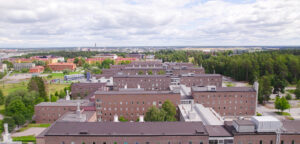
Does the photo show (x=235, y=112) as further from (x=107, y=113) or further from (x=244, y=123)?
(x=107, y=113)

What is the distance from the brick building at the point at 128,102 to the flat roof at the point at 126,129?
16.7 meters

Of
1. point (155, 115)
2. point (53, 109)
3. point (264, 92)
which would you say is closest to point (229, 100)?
point (264, 92)

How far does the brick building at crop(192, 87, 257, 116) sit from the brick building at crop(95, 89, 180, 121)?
25.8ft

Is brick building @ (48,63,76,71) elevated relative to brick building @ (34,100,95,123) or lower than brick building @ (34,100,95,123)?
elevated

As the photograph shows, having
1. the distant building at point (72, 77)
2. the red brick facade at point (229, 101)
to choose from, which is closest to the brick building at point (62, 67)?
the distant building at point (72, 77)

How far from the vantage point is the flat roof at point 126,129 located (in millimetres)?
26078

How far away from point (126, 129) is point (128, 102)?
60.9 ft

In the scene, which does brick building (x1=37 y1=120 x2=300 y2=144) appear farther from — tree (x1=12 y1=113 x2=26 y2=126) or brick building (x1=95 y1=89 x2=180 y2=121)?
tree (x1=12 y1=113 x2=26 y2=126)

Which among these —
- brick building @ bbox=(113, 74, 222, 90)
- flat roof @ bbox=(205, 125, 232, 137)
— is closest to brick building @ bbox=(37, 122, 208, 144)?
flat roof @ bbox=(205, 125, 232, 137)

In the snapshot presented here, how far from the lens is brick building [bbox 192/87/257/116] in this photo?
→ 4922 cm

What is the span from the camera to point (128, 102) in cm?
4547

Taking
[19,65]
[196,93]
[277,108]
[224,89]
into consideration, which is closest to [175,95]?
[196,93]

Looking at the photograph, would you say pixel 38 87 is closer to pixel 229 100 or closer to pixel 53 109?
pixel 53 109

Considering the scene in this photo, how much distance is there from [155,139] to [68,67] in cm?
14160
